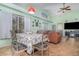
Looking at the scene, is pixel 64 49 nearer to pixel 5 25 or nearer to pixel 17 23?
pixel 17 23

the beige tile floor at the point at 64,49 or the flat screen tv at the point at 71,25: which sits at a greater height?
the flat screen tv at the point at 71,25

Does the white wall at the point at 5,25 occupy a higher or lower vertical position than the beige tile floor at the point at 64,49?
higher

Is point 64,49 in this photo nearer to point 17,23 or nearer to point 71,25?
point 71,25

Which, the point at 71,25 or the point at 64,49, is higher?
the point at 71,25

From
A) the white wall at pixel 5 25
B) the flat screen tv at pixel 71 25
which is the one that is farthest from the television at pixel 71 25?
the white wall at pixel 5 25

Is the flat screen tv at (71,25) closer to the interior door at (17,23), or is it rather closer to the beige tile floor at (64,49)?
the beige tile floor at (64,49)

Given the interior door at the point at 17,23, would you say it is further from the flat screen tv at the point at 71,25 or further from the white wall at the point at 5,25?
the flat screen tv at the point at 71,25

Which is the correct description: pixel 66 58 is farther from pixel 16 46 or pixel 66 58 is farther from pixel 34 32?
pixel 16 46

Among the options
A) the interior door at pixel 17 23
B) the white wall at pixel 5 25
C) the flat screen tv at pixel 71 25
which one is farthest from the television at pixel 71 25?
the white wall at pixel 5 25

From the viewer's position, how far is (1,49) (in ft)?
6.97

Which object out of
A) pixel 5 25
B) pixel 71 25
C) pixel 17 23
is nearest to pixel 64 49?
pixel 71 25

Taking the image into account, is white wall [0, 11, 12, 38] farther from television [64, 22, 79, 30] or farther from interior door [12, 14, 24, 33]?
television [64, 22, 79, 30]

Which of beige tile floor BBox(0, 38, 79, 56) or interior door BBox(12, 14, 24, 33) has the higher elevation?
interior door BBox(12, 14, 24, 33)

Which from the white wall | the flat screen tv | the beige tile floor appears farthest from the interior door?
the flat screen tv
